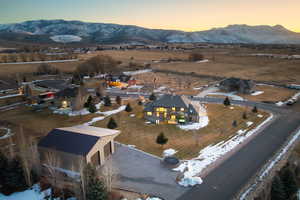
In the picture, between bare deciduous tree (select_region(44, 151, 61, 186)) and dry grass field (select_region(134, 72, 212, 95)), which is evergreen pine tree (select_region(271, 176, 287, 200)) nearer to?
bare deciduous tree (select_region(44, 151, 61, 186))

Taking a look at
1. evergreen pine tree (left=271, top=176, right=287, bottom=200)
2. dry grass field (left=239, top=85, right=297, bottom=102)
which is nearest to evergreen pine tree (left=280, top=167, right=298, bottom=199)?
evergreen pine tree (left=271, top=176, right=287, bottom=200)

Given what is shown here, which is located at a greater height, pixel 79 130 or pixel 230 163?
pixel 79 130

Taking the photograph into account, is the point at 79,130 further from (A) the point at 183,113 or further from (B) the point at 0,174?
(A) the point at 183,113

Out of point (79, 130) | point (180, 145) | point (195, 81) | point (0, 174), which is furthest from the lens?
point (195, 81)

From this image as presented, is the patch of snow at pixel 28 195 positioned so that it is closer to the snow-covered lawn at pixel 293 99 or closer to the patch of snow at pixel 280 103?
the patch of snow at pixel 280 103

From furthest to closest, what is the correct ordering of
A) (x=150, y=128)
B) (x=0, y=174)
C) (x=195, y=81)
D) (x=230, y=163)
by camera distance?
(x=195, y=81) → (x=150, y=128) → (x=230, y=163) → (x=0, y=174)

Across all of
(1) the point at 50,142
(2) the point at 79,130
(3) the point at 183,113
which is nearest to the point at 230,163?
(3) the point at 183,113
